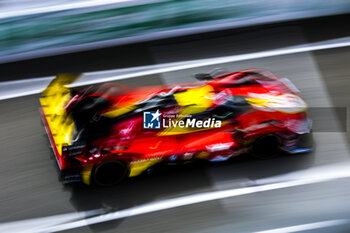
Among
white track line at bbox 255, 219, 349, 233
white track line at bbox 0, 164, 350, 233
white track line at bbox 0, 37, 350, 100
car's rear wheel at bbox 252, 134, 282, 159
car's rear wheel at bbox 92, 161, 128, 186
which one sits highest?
white track line at bbox 0, 37, 350, 100

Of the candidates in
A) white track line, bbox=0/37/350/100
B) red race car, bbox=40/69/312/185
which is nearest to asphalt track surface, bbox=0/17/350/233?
red race car, bbox=40/69/312/185

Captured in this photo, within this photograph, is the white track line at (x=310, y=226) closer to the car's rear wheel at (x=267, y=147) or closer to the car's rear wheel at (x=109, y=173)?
the car's rear wheel at (x=267, y=147)

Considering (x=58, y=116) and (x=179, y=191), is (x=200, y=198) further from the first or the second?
(x=58, y=116)

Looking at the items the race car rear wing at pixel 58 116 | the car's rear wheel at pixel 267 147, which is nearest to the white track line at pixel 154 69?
the race car rear wing at pixel 58 116

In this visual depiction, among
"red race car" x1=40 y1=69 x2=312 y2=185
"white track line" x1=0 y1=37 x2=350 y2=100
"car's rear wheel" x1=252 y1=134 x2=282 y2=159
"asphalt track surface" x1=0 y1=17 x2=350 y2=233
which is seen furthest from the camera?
"white track line" x1=0 y1=37 x2=350 y2=100

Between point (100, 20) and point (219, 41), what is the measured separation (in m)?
2.26

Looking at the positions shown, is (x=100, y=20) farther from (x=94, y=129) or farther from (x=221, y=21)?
(x=94, y=129)

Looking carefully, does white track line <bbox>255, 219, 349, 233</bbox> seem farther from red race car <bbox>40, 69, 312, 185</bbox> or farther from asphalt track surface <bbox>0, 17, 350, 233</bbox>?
red race car <bbox>40, 69, 312, 185</bbox>

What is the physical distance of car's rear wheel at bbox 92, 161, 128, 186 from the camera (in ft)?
19.4

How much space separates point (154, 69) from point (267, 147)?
2748 mm

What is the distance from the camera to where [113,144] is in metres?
5.84

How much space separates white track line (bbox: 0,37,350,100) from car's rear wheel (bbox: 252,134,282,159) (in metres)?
2.45

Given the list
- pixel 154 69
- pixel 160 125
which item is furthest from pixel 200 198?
pixel 154 69

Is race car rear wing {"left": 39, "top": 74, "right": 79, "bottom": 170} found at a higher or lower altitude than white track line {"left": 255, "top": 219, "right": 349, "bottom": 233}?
higher
